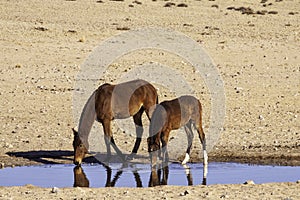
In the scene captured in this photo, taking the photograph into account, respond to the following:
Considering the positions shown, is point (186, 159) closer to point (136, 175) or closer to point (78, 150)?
point (136, 175)

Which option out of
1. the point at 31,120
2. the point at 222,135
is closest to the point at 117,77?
the point at 31,120

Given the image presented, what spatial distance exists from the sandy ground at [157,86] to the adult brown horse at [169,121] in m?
0.92

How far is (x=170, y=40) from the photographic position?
105 ft

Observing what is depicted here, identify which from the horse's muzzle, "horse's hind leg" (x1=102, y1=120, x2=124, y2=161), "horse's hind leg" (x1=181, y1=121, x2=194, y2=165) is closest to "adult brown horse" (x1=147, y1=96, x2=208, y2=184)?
"horse's hind leg" (x1=181, y1=121, x2=194, y2=165)

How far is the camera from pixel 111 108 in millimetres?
14852

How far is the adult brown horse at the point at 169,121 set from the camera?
13875 millimetres

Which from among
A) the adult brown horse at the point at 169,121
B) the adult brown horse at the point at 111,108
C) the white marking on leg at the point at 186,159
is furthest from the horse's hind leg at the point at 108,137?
the white marking on leg at the point at 186,159

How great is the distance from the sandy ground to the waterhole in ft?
1.96

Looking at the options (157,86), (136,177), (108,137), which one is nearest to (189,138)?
(108,137)

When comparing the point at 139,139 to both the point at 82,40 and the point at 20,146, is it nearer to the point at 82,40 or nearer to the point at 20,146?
the point at 20,146

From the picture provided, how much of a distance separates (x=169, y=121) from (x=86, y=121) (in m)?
1.44

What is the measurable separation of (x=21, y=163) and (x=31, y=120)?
150 inches

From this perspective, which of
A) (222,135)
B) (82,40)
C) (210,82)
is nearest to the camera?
(222,135)

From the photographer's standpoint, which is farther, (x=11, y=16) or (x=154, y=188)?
(x=11, y=16)
